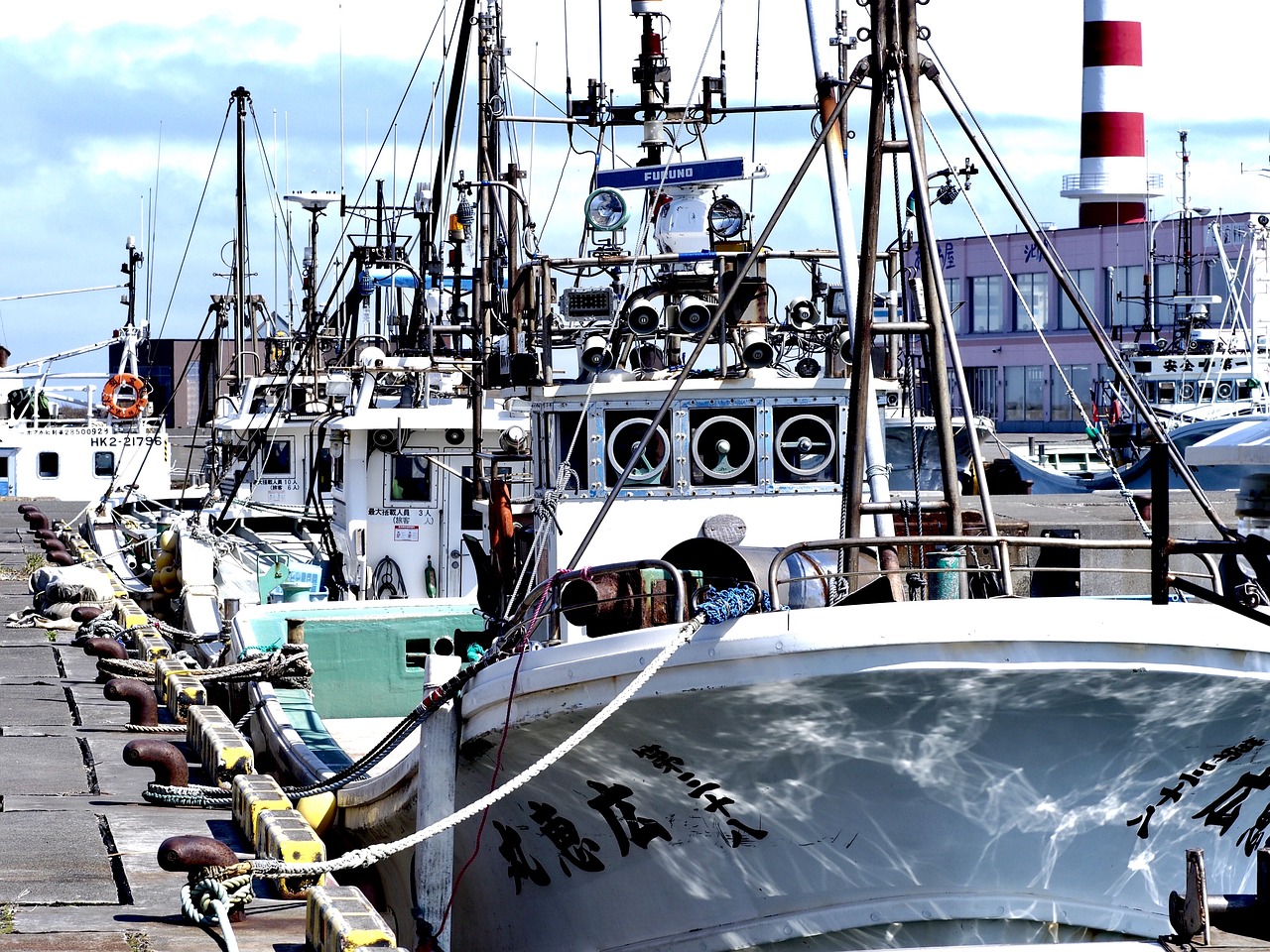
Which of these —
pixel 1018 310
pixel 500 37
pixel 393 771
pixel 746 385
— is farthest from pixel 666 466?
pixel 1018 310

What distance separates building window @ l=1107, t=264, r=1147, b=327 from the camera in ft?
153

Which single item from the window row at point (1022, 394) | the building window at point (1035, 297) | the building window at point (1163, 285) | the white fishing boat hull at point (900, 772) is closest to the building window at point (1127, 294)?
the building window at point (1163, 285)

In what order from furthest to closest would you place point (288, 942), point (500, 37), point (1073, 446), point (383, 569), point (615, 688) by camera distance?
point (1073, 446) < point (383, 569) < point (500, 37) < point (615, 688) < point (288, 942)

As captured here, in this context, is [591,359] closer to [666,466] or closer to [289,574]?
[666,466]

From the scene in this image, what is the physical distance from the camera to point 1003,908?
273 inches

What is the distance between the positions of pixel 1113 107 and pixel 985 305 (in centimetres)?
838

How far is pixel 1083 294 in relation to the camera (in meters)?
45.7

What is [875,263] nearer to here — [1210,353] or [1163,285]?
[1210,353]

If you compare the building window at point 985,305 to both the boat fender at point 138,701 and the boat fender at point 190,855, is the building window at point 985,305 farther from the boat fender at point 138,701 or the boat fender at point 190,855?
the boat fender at point 190,855

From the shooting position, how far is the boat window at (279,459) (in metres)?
23.2

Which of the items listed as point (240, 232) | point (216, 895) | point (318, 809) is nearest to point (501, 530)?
point (318, 809)

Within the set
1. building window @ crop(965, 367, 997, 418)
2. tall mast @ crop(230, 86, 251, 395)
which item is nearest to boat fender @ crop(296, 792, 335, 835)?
tall mast @ crop(230, 86, 251, 395)

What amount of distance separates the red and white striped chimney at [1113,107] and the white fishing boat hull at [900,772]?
41.1 m

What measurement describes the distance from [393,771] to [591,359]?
294 centimetres
